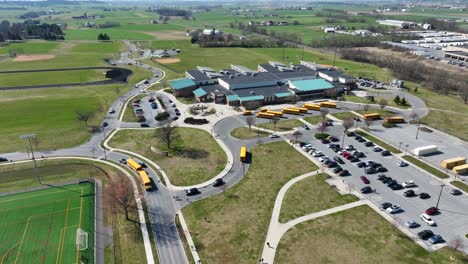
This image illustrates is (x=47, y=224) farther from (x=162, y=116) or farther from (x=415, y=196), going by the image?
(x=415, y=196)

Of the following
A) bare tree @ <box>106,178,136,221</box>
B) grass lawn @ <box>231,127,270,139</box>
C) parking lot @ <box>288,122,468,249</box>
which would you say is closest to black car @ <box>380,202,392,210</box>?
parking lot @ <box>288,122,468,249</box>

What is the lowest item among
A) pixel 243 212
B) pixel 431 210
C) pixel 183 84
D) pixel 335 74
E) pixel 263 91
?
pixel 243 212

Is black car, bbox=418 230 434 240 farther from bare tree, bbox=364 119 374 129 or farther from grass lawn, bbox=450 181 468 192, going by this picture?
bare tree, bbox=364 119 374 129

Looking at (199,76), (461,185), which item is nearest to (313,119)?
(461,185)

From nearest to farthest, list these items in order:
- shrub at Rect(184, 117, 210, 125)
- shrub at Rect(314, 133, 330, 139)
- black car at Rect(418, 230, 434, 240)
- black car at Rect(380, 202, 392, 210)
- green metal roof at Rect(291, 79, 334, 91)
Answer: black car at Rect(418, 230, 434, 240), black car at Rect(380, 202, 392, 210), shrub at Rect(314, 133, 330, 139), shrub at Rect(184, 117, 210, 125), green metal roof at Rect(291, 79, 334, 91)

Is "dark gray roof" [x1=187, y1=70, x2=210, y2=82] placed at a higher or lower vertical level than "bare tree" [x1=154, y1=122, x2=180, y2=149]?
higher
